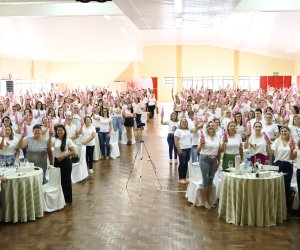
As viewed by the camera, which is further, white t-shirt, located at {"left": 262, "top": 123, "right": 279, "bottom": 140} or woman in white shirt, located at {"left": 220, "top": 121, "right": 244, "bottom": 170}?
white t-shirt, located at {"left": 262, "top": 123, "right": 279, "bottom": 140}

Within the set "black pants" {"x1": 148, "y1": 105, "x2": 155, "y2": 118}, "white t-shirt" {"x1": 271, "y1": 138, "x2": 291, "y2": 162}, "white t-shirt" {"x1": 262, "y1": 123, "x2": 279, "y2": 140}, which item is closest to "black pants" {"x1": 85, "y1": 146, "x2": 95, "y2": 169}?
"white t-shirt" {"x1": 262, "y1": 123, "x2": 279, "y2": 140}

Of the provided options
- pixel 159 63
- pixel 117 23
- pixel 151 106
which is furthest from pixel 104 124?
pixel 159 63

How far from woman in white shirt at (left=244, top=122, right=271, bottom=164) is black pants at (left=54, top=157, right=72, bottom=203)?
2976 millimetres

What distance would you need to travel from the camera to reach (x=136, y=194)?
746cm

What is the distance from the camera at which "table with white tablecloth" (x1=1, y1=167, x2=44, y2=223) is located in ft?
19.6

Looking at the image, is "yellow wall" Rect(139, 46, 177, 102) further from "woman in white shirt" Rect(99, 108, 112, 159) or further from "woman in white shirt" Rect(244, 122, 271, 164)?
"woman in white shirt" Rect(244, 122, 271, 164)

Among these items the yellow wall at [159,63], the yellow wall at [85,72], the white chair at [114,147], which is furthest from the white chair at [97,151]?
the yellow wall at [159,63]

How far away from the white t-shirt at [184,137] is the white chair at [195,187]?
Answer: 1095mm

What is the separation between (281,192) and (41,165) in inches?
149

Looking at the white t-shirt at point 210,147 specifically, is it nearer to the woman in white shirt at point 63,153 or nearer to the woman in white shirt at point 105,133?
the woman in white shirt at point 63,153

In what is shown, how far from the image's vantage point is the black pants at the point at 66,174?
6.72 meters

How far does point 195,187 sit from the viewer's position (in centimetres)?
681

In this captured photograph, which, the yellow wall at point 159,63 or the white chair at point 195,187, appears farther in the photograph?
the yellow wall at point 159,63

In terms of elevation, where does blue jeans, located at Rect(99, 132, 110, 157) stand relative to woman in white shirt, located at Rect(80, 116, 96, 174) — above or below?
below
